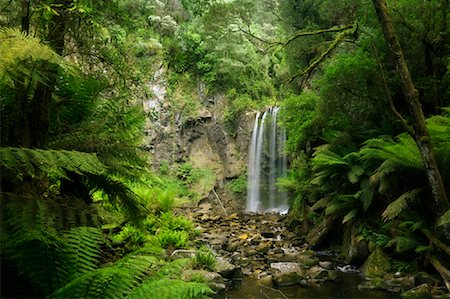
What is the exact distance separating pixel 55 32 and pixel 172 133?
13031mm

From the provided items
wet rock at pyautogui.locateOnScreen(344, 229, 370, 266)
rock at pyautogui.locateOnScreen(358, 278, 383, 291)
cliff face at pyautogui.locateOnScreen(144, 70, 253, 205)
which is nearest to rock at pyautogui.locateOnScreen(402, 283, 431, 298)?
rock at pyautogui.locateOnScreen(358, 278, 383, 291)

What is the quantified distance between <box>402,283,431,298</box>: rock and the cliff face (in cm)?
1069

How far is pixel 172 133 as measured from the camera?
51.7 feet

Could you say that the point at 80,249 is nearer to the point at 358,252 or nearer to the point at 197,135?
the point at 358,252

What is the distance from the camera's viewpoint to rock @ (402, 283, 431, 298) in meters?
4.32

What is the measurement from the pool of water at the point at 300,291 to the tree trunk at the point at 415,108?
1458mm

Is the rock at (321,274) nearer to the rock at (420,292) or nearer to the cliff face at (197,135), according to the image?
the rock at (420,292)

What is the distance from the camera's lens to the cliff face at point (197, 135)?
50.0 feet

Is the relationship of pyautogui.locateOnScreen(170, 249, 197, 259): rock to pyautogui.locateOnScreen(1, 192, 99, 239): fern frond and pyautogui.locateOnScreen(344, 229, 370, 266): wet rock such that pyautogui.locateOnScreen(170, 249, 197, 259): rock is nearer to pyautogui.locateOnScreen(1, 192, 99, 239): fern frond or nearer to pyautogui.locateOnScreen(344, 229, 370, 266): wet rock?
pyautogui.locateOnScreen(344, 229, 370, 266): wet rock

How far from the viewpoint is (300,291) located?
15.9ft

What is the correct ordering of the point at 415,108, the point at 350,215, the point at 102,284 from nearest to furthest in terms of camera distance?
the point at 102,284 < the point at 415,108 < the point at 350,215

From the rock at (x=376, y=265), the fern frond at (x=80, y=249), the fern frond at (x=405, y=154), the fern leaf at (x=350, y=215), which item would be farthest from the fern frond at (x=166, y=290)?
the fern leaf at (x=350, y=215)

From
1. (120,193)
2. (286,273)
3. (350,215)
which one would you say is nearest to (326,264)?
(350,215)

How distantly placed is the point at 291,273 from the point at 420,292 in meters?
1.70
